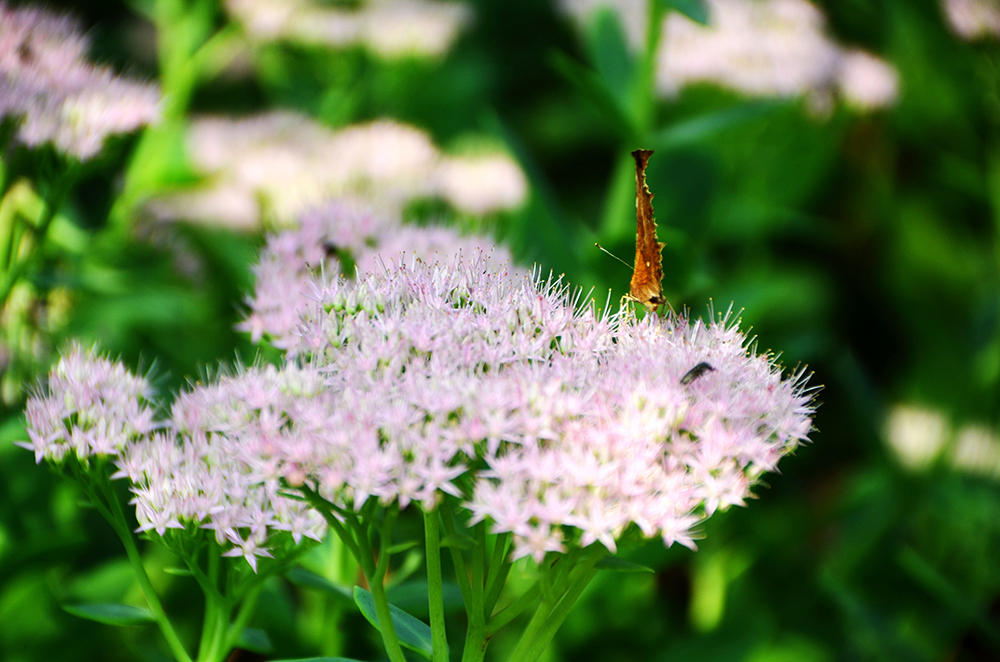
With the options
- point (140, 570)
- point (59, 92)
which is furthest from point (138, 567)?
point (59, 92)

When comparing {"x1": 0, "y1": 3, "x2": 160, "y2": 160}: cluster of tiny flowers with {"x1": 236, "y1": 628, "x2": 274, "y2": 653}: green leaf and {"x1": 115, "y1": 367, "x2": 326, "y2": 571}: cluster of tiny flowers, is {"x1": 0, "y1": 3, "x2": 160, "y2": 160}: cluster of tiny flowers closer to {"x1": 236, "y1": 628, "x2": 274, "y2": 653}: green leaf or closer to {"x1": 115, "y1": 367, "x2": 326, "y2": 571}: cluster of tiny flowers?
{"x1": 115, "y1": 367, "x2": 326, "y2": 571}: cluster of tiny flowers

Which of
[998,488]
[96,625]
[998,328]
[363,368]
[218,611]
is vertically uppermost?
[363,368]


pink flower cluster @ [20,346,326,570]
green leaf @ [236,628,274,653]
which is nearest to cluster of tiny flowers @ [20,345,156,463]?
pink flower cluster @ [20,346,326,570]

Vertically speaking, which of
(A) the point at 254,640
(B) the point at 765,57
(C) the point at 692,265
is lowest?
(A) the point at 254,640

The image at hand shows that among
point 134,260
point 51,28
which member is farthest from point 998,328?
point 51,28

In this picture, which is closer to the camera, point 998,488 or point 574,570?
point 574,570

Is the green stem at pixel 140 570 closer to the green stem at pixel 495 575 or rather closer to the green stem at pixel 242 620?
the green stem at pixel 242 620

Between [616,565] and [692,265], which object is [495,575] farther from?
[692,265]

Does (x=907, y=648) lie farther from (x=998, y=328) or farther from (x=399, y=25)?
(x=399, y=25)
